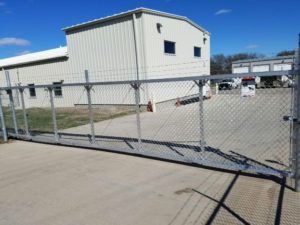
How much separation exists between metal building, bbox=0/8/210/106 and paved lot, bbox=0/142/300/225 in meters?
10.6

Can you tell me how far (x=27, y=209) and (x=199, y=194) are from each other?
2.59 meters

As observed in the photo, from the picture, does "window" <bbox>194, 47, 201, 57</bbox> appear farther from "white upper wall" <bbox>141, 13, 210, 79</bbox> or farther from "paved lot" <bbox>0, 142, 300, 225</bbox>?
"paved lot" <bbox>0, 142, 300, 225</bbox>

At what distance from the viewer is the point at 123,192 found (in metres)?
4.55

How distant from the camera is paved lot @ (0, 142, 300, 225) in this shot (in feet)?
12.0

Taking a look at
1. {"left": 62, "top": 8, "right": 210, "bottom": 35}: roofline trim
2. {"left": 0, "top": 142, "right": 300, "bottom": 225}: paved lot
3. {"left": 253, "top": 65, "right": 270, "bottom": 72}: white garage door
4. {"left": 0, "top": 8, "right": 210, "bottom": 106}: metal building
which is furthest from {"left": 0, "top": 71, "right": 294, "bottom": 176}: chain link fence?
{"left": 253, "top": 65, "right": 270, "bottom": 72}: white garage door

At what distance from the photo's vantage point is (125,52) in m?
16.3

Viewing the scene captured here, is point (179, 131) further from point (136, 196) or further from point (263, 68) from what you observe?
point (263, 68)

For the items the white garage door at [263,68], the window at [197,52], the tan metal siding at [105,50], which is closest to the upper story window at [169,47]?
the tan metal siding at [105,50]

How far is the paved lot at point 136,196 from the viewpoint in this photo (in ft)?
12.0

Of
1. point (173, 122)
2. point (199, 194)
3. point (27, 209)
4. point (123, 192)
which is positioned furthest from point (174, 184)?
point (173, 122)

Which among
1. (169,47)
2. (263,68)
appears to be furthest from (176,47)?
(263,68)

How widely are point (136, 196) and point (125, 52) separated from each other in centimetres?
1297

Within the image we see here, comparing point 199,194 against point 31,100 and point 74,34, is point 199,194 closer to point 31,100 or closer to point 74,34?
point 74,34

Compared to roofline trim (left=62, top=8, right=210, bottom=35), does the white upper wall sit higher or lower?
lower
